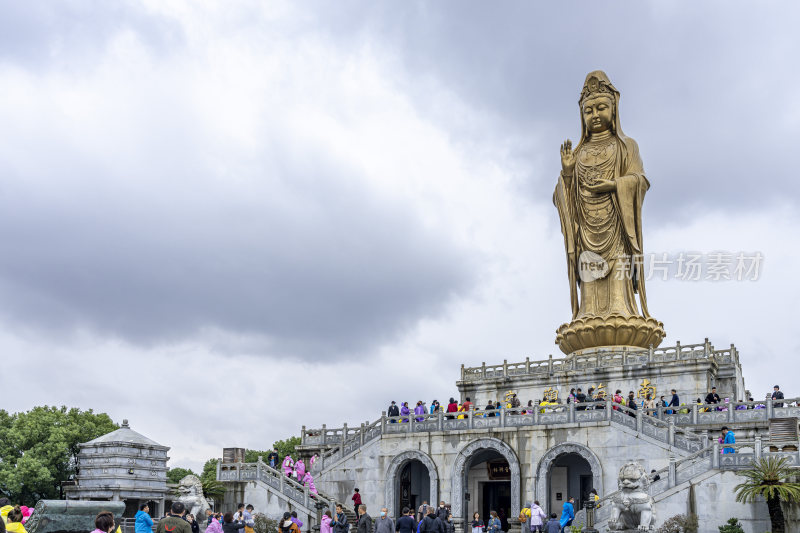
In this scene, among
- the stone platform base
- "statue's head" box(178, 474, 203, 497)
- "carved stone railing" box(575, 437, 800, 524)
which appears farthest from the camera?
the stone platform base

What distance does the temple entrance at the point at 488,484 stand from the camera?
32125mm

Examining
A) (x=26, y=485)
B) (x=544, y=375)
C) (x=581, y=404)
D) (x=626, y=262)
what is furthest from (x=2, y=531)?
(x=26, y=485)

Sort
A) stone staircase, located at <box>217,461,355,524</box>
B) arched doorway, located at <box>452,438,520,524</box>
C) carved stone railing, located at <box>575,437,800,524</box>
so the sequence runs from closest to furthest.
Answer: carved stone railing, located at <box>575,437,800,524</box> < stone staircase, located at <box>217,461,355,524</box> < arched doorway, located at <box>452,438,520,524</box>

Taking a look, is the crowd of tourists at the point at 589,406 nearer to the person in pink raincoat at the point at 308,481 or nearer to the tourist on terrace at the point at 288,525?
the person in pink raincoat at the point at 308,481

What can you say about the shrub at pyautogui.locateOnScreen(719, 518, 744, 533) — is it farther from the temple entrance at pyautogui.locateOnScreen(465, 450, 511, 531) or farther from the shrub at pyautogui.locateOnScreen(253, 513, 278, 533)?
the shrub at pyautogui.locateOnScreen(253, 513, 278, 533)

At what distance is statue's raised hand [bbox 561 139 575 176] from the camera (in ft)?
146

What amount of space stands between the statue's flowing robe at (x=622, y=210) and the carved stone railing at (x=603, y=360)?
5321 mm

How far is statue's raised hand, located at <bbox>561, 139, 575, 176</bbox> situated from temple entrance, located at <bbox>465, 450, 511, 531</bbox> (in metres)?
17.9

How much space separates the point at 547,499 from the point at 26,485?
96.0 feet

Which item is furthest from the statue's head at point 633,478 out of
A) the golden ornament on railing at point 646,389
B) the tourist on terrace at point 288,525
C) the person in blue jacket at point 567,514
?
the golden ornament on railing at point 646,389

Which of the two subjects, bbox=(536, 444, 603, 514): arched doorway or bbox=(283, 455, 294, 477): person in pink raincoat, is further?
bbox=(283, 455, 294, 477): person in pink raincoat

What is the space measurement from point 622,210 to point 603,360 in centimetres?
900

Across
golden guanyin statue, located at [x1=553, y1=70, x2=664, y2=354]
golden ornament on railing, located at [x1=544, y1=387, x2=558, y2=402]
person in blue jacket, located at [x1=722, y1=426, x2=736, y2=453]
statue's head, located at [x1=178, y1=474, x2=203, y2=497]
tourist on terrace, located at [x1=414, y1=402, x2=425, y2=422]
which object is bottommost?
statue's head, located at [x1=178, y1=474, x2=203, y2=497]

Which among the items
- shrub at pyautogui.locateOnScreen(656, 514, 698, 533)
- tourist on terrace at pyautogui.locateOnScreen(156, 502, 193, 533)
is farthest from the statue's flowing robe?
tourist on terrace at pyautogui.locateOnScreen(156, 502, 193, 533)
